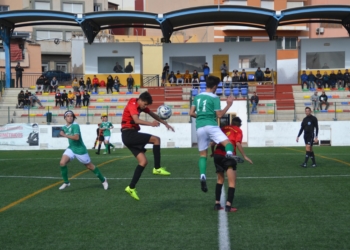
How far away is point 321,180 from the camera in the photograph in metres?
14.6

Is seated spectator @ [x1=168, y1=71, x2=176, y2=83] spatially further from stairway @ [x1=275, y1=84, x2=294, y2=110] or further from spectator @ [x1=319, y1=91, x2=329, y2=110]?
spectator @ [x1=319, y1=91, x2=329, y2=110]

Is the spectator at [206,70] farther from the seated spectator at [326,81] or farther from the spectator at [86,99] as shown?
the spectator at [86,99]

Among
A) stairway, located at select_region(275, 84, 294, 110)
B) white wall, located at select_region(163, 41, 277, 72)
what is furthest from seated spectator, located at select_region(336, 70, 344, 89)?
white wall, located at select_region(163, 41, 277, 72)

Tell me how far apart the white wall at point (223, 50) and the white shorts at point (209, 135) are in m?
35.9

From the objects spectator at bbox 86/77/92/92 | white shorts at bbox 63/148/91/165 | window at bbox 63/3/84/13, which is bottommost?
white shorts at bbox 63/148/91/165

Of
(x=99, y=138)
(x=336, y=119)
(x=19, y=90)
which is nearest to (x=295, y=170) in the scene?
(x=99, y=138)

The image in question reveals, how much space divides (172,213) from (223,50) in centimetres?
3647

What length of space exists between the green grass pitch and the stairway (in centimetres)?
1971

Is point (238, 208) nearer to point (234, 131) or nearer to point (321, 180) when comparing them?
point (234, 131)

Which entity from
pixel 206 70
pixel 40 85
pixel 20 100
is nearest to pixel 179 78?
pixel 206 70

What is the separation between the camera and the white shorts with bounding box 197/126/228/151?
995 cm

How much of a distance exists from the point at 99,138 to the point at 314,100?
1576 cm

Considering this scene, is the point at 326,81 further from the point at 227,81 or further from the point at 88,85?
the point at 88,85

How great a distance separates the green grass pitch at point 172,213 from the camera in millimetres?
8070
